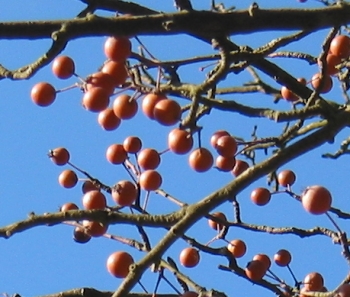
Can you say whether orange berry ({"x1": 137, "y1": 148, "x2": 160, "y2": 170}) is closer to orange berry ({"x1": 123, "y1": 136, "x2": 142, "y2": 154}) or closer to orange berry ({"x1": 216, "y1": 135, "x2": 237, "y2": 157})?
orange berry ({"x1": 123, "y1": 136, "x2": 142, "y2": 154})

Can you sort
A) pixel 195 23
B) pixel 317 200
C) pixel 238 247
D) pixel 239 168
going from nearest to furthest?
pixel 195 23 < pixel 317 200 < pixel 239 168 < pixel 238 247

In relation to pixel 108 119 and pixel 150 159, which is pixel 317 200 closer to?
pixel 150 159

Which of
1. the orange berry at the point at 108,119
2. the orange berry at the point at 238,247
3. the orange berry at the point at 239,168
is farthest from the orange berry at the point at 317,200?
the orange berry at the point at 238,247

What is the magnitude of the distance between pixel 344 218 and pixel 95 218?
1428mm

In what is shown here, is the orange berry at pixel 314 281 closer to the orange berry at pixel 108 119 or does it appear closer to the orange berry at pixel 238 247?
the orange berry at pixel 238 247

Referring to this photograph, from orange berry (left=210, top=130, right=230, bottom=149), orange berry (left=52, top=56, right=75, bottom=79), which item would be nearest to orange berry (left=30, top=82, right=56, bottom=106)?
orange berry (left=52, top=56, right=75, bottom=79)

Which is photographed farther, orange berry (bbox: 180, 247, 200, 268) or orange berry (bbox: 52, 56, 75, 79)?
orange berry (bbox: 180, 247, 200, 268)

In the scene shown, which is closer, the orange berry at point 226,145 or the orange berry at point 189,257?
the orange berry at point 226,145

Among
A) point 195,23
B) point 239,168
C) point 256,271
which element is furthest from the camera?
point 239,168

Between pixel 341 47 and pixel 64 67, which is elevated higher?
pixel 341 47

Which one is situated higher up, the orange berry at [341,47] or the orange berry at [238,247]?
the orange berry at [341,47]

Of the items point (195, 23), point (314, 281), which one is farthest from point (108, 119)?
point (314, 281)

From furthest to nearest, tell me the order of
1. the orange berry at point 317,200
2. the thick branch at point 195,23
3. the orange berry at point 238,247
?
1. the orange berry at point 238,247
2. the orange berry at point 317,200
3. the thick branch at point 195,23

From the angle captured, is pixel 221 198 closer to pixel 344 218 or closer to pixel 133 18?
pixel 133 18
